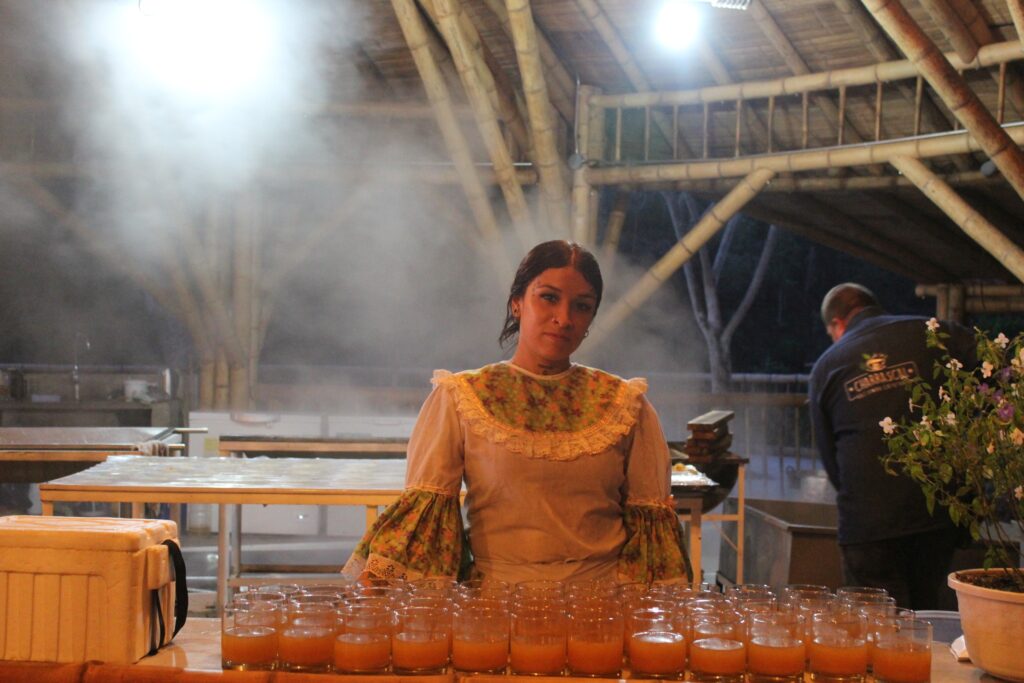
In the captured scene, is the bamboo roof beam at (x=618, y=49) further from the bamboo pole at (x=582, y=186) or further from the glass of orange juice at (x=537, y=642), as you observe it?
the glass of orange juice at (x=537, y=642)

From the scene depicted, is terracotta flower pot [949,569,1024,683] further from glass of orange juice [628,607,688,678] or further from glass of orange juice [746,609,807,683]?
glass of orange juice [628,607,688,678]

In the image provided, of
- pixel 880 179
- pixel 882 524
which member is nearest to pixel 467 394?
pixel 882 524

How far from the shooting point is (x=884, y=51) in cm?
572

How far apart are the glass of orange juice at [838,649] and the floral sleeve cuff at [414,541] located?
0.75 meters

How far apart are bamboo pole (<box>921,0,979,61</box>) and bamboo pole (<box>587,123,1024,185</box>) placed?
402mm

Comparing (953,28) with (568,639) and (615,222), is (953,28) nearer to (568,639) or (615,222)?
(615,222)

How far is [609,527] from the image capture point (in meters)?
2.12

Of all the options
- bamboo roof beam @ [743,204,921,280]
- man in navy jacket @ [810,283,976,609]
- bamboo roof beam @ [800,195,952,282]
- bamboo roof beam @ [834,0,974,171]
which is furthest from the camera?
bamboo roof beam @ [743,204,921,280]

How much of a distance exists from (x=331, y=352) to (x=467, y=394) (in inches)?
478

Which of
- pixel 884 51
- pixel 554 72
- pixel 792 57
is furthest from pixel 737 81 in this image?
pixel 554 72

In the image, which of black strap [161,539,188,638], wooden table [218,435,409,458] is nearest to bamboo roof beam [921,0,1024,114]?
wooden table [218,435,409,458]

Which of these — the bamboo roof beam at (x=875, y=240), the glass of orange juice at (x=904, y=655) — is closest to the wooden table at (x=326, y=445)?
the glass of orange juice at (x=904, y=655)

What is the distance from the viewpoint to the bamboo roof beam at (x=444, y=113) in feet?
18.9

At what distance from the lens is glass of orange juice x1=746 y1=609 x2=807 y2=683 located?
151cm
